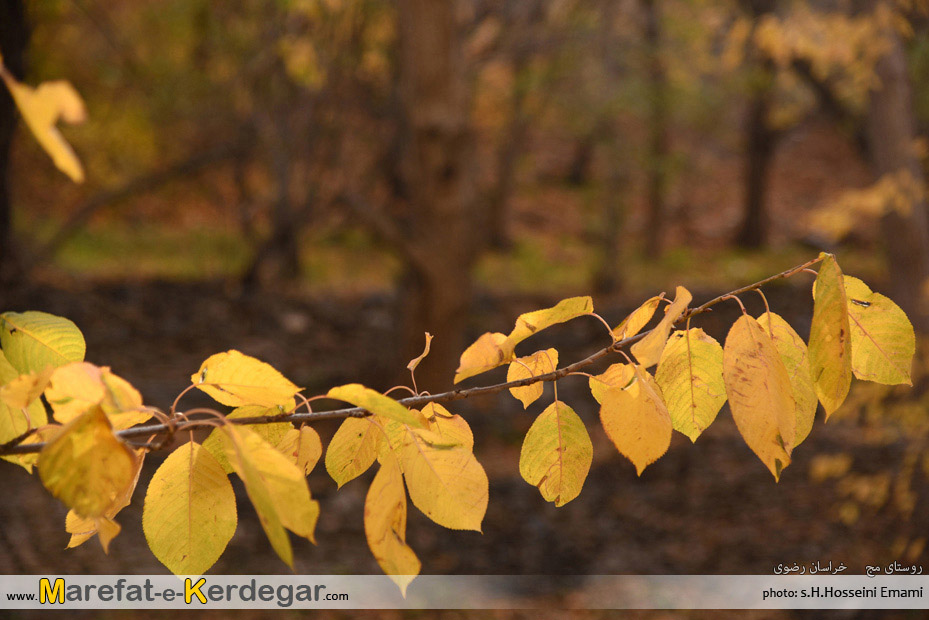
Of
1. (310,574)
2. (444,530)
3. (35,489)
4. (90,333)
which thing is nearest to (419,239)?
(444,530)

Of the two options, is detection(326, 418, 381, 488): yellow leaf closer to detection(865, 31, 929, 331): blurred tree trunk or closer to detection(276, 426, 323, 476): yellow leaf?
detection(276, 426, 323, 476): yellow leaf

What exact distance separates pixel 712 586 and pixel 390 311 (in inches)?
192

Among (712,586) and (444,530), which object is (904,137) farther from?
(444,530)

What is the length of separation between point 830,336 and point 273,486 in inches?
16.0

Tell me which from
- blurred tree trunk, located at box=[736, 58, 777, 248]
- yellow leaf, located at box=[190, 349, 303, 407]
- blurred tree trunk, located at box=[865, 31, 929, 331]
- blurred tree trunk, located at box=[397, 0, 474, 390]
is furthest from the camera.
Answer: blurred tree trunk, located at box=[736, 58, 777, 248]

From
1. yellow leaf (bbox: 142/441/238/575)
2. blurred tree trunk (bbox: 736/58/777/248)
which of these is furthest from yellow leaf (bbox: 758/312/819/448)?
blurred tree trunk (bbox: 736/58/777/248)

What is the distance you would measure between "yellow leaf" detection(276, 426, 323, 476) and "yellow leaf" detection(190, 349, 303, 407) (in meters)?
0.05

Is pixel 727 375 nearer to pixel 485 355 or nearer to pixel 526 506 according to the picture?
pixel 485 355

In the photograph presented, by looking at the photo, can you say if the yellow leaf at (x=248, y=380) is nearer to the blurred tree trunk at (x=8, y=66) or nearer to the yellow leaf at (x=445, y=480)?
the yellow leaf at (x=445, y=480)

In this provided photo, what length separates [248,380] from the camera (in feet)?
1.99

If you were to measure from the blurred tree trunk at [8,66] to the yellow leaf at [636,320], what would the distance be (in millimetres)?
3505

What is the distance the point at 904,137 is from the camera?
12.6 feet

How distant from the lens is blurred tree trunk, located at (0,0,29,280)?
11.5 ft

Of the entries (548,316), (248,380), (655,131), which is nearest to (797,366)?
(548,316)
